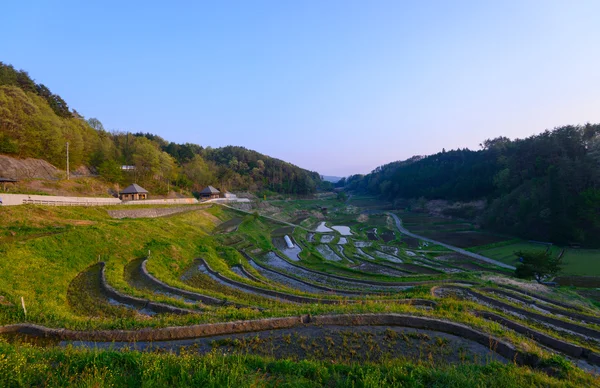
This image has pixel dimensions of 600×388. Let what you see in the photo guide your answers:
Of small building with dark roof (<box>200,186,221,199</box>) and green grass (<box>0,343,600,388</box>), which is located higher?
small building with dark roof (<box>200,186,221,199</box>)

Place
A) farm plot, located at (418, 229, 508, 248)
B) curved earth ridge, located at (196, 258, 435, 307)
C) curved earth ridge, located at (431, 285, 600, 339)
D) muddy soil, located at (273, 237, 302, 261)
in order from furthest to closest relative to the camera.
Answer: farm plot, located at (418, 229, 508, 248) < muddy soil, located at (273, 237, 302, 261) < curved earth ridge, located at (196, 258, 435, 307) < curved earth ridge, located at (431, 285, 600, 339)

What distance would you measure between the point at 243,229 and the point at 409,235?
3203 centimetres

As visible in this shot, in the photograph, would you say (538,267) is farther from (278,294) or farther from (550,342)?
(278,294)

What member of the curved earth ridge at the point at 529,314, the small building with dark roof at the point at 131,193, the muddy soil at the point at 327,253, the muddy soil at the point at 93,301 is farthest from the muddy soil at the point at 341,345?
the small building with dark roof at the point at 131,193

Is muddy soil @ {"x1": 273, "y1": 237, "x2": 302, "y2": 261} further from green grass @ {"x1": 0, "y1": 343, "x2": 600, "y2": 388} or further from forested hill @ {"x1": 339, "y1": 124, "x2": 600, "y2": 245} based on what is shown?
forested hill @ {"x1": 339, "y1": 124, "x2": 600, "y2": 245}

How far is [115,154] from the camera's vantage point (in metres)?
58.9

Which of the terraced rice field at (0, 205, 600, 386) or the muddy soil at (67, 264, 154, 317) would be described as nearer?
the terraced rice field at (0, 205, 600, 386)

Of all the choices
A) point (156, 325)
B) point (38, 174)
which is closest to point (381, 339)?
point (156, 325)

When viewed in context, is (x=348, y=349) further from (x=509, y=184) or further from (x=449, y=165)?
(x=449, y=165)

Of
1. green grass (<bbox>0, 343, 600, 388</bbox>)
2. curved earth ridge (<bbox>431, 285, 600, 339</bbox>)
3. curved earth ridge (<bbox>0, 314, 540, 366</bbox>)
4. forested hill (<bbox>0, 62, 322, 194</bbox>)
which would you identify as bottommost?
curved earth ridge (<bbox>431, 285, 600, 339</bbox>)

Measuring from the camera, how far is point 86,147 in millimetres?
51531

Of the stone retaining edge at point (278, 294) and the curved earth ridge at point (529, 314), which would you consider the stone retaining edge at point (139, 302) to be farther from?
the curved earth ridge at point (529, 314)

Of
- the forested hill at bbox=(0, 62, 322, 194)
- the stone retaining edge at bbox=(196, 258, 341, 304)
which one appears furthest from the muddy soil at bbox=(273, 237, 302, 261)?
the forested hill at bbox=(0, 62, 322, 194)

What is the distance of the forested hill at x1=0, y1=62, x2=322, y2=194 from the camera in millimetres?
38406
